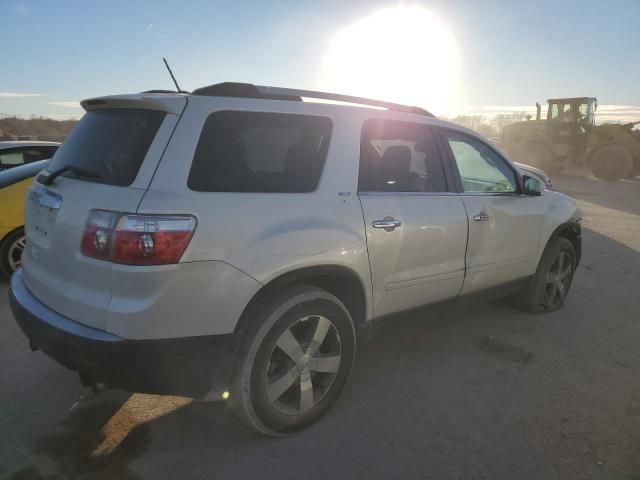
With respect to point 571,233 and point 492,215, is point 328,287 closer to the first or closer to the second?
point 492,215

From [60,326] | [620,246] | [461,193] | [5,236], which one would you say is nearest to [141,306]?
[60,326]

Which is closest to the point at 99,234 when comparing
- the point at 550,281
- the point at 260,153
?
the point at 260,153

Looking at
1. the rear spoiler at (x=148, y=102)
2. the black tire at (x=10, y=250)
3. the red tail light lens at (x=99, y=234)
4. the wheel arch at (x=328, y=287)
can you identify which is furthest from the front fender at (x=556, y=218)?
the black tire at (x=10, y=250)

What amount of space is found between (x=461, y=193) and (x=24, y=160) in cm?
610

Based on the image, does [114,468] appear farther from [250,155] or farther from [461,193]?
[461,193]

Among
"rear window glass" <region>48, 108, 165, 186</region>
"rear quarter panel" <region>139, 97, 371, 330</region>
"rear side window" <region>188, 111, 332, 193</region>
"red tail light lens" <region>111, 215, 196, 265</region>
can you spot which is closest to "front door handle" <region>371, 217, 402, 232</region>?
"rear quarter panel" <region>139, 97, 371, 330</region>

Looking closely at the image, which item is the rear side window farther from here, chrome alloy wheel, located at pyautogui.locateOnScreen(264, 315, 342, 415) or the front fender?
the front fender

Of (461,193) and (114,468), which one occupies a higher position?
(461,193)

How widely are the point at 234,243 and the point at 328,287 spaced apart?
75 cm

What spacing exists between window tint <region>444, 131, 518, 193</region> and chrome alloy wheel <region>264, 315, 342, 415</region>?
5.10ft

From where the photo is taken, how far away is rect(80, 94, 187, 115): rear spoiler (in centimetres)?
222

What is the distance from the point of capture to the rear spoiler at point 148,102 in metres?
2.22

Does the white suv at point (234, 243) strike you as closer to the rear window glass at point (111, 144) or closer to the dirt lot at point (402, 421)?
the rear window glass at point (111, 144)

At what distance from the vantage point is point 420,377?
10.7ft
